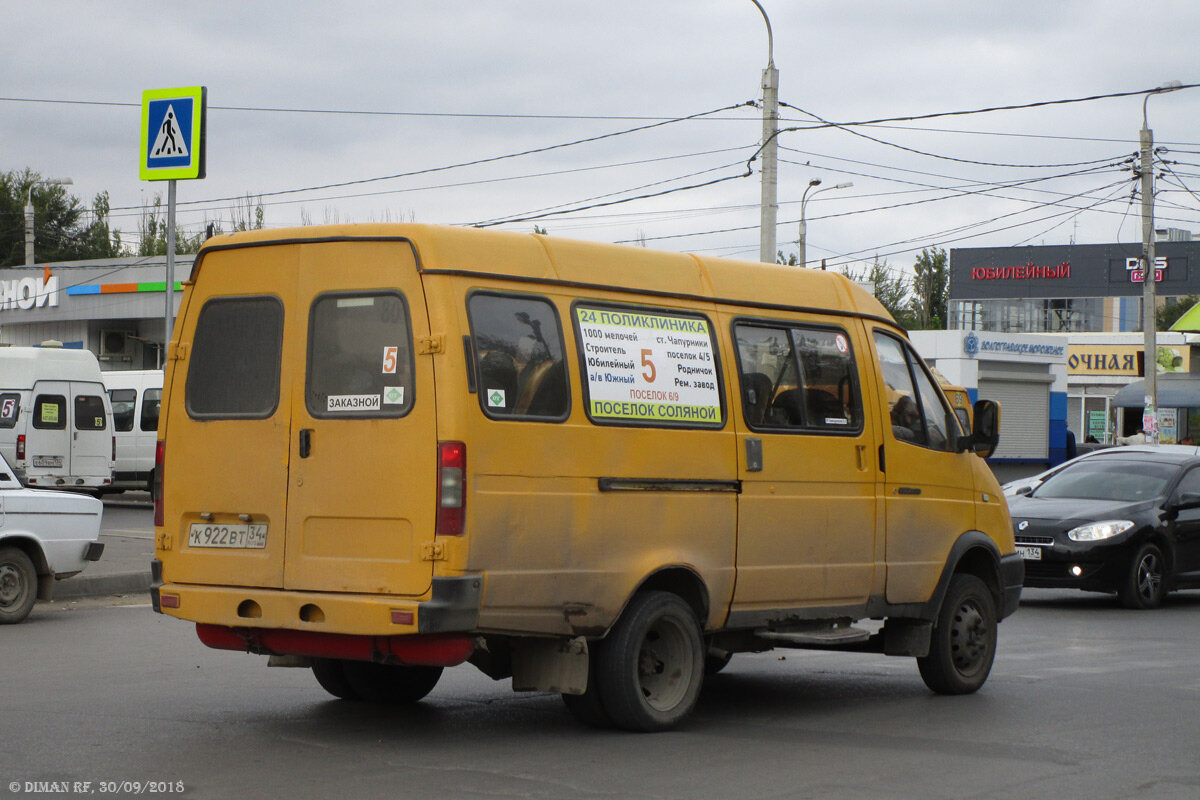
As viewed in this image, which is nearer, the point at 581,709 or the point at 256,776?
the point at 256,776

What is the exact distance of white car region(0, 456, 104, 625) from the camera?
12.6 m

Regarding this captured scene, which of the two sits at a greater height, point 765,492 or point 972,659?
point 765,492

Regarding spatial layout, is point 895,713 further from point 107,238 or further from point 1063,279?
point 107,238

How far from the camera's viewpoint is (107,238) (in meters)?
76.4

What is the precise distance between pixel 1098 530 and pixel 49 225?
67.0 m

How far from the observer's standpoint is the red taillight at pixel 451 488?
22.4 feet

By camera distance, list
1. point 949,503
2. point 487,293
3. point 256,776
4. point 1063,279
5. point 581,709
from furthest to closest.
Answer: point 1063,279 → point 949,503 → point 581,709 → point 487,293 → point 256,776

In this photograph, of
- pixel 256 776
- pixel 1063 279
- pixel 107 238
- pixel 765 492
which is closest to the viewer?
pixel 256 776

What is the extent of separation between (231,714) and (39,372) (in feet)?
67.0

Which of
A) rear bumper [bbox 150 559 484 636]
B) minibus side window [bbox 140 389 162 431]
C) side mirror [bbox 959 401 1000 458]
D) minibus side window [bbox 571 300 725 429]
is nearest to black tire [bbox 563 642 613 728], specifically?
rear bumper [bbox 150 559 484 636]

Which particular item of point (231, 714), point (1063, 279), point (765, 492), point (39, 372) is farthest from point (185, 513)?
point (1063, 279)

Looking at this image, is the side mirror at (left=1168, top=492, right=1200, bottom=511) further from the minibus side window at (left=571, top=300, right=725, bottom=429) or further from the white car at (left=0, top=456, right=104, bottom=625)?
the white car at (left=0, top=456, right=104, bottom=625)

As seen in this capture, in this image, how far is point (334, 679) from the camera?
341 inches

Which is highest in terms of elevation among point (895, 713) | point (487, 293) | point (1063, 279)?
point (1063, 279)
